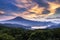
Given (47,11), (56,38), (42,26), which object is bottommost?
(56,38)

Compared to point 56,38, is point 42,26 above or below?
above

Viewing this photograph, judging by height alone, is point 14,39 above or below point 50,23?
below

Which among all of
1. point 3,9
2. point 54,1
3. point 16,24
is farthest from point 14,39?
point 54,1

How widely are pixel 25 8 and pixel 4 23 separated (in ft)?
1.28

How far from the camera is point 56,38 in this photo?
2.74 meters

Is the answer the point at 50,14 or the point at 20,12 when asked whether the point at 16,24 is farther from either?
the point at 50,14

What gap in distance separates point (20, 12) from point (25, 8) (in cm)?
10

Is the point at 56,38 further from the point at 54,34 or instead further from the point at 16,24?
the point at 16,24

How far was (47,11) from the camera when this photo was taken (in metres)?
2.95

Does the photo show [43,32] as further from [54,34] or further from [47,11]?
[47,11]

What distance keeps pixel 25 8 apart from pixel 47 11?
1.11 ft

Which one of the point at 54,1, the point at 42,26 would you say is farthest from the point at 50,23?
the point at 54,1

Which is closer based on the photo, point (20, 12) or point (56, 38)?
point (56, 38)

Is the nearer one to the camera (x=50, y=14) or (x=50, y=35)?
(x=50, y=35)
